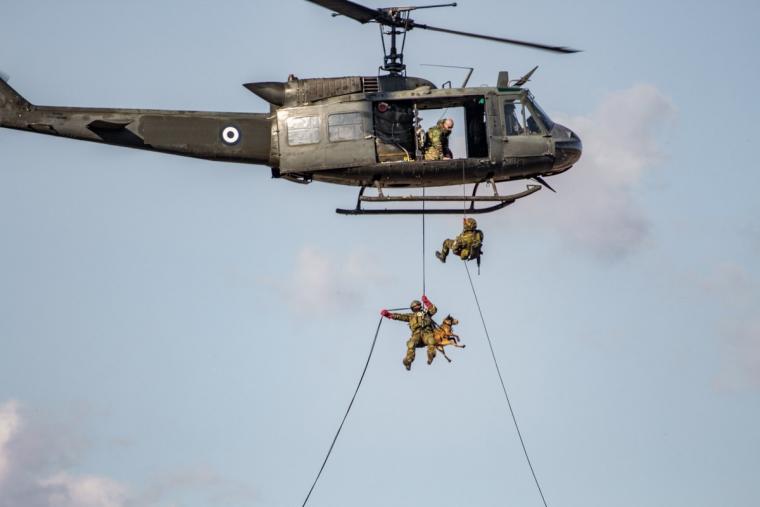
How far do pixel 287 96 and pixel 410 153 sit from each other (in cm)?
221

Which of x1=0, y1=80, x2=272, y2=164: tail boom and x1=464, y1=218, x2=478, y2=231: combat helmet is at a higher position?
x1=0, y1=80, x2=272, y2=164: tail boom

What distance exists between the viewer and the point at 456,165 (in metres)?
26.8

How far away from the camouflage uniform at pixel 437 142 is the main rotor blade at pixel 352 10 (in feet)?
6.74

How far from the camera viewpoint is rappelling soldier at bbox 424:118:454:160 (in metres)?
26.8

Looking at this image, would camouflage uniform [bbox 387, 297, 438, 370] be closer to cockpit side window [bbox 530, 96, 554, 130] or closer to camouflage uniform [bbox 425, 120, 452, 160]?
camouflage uniform [bbox 425, 120, 452, 160]

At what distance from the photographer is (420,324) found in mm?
26453

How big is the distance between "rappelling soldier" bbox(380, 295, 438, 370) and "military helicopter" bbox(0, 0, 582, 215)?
1580 millimetres

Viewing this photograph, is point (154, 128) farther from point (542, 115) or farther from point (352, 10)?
point (542, 115)

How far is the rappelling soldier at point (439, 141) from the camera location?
26.8 meters

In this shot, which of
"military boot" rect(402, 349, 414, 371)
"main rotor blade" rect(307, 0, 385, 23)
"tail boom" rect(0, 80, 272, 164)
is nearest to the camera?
"main rotor blade" rect(307, 0, 385, 23)

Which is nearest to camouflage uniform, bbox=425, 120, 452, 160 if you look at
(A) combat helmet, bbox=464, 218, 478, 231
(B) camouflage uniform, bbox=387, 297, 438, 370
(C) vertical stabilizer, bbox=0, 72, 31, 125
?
(A) combat helmet, bbox=464, 218, 478, 231

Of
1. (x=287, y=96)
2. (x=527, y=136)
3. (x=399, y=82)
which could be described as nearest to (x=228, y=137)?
(x=287, y=96)

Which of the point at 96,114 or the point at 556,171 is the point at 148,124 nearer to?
the point at 96,114

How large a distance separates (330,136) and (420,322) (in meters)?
3.34
